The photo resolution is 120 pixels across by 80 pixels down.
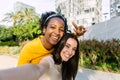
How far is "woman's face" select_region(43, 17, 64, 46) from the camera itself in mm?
1854

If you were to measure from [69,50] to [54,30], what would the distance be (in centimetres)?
19

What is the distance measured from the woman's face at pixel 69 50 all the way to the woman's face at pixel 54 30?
0.26 ft

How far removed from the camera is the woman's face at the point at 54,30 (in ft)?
6.08

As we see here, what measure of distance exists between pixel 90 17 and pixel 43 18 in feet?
154

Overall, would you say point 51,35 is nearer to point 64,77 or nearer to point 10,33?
point 64,77

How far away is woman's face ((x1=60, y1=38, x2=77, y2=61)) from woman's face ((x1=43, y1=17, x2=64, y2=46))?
3.1 inches

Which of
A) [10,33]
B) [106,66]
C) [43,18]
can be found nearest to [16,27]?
[10,33]

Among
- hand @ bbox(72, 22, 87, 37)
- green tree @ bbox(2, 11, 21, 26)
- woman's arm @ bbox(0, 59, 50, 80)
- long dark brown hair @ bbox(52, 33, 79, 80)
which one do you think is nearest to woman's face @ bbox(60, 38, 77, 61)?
long dark brown hair @ bbox(52, 33, 79, 80)

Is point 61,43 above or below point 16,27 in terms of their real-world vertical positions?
above

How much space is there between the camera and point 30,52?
201 centimetres

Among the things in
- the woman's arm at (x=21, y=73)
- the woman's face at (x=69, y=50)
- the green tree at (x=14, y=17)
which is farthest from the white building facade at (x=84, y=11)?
the woman's arm at (x=21, y=73)

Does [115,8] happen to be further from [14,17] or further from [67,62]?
[67,62]

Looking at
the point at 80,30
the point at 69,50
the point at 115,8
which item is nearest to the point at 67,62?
the point at 69,50

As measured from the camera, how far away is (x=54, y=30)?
73.1 inches
